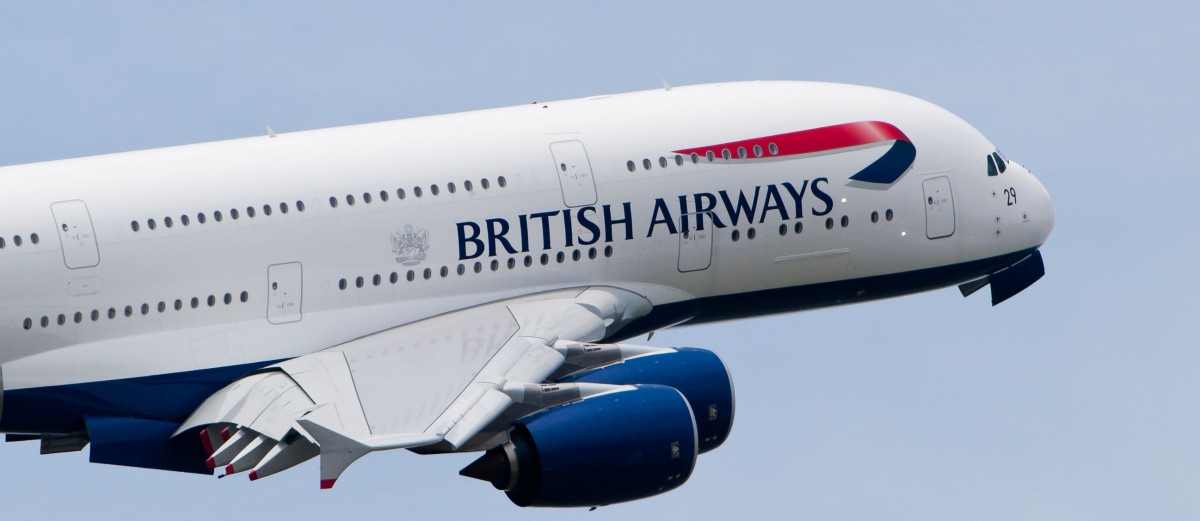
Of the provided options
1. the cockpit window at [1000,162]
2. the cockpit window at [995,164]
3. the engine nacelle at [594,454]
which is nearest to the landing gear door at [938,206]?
the cockpit window at [995,164]

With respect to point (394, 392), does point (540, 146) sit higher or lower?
higher

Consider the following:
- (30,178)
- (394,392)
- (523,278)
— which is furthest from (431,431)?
(30,178)

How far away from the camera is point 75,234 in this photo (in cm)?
3359

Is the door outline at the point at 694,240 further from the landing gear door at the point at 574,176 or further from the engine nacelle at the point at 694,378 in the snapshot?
the engine nacelle at the point at 694,378

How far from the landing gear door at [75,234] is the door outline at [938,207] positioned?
1345 centimetres

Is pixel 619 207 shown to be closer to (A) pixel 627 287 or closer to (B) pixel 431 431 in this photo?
(A) pixel 627 287

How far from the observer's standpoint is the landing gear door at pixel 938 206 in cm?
3888

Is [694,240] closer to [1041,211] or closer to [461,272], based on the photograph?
[461,272]

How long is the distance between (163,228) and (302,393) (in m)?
3.15

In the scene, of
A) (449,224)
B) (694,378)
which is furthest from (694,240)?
(449,224)

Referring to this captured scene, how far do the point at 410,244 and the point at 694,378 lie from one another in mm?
4667

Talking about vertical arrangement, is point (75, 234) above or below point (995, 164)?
above

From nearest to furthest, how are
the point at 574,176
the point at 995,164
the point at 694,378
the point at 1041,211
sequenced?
the point at 694,378 → the point at 574,176 → the point at 995,164 → the point at 1041,211

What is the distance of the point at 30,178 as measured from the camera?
3412cm
